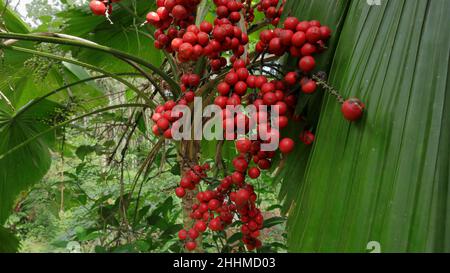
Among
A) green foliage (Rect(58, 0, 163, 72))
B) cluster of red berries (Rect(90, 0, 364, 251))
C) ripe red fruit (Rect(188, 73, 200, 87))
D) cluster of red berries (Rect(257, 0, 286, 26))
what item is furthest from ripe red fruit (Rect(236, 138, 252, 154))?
green foliage (Rect(58, 0, 163, 72))

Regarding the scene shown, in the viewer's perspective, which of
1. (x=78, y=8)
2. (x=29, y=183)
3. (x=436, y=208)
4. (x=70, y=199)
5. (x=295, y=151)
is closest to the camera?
(x=436, y=208)

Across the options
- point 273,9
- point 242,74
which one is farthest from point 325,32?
point 273,9

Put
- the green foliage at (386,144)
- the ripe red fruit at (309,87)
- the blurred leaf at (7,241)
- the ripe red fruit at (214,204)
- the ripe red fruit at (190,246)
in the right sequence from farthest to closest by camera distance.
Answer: the blurred leaf at (7,241)
the ripe red fruit at (190,246)
the ripe red fruit at (214,204)
the ripe red fruit at (309,87)
the green foliage at (386,144)

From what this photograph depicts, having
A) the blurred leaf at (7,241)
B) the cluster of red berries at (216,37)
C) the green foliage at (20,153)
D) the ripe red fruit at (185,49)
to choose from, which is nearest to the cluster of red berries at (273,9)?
the cluster of red berries at (216,37)

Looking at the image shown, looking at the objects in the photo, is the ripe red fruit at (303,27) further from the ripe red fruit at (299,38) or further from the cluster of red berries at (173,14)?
the cluster of red berries at (173,14)

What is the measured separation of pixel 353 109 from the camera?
1.29 feet

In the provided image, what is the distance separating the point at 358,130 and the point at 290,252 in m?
0.19

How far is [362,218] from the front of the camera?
1.15 ft

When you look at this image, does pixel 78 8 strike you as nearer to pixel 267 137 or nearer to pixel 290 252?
pixel 267 137

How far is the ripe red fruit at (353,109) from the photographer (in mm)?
394

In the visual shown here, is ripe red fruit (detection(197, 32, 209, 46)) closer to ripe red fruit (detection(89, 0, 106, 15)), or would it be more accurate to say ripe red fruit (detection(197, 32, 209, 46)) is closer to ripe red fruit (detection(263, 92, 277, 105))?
ripe red fruit (detection(263, 92, 277, 105))

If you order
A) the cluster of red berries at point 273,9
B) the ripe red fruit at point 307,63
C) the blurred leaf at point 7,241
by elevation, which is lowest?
the blurred leaf at point 7,241

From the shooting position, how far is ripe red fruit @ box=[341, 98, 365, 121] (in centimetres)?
39
